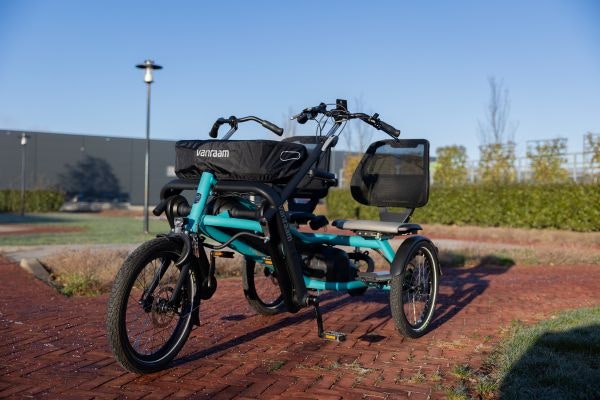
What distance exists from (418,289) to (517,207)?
49.2 feet

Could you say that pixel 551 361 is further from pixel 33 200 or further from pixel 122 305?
pixel 33 200

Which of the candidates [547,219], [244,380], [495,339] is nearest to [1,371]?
[244,380]

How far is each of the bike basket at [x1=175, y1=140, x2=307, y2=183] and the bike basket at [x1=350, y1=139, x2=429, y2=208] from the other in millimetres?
1467

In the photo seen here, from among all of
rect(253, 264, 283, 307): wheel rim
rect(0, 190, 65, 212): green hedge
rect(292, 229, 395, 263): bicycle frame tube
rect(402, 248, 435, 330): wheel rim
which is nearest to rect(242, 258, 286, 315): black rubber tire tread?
rect(253, 264, 283, 307): wheel rim

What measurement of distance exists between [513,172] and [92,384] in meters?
22.1

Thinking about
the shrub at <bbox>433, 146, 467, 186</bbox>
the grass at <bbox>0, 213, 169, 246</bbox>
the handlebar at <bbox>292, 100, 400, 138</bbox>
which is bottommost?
the grass at <bbox>0, 213, 169, 246</bbox>

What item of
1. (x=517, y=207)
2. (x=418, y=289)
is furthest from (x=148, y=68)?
(x=418, y=289)

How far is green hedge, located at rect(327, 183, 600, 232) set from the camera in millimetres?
16859

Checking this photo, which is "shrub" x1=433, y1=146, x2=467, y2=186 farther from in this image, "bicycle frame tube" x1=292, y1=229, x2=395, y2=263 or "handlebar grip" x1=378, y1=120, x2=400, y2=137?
"handlebar grip" x1=378, y1=120, x2=400, y2=137

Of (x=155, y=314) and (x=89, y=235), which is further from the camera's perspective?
(x=89, y=235)

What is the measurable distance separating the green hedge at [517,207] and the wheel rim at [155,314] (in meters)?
15.1

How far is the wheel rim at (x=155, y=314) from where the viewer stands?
353 cm

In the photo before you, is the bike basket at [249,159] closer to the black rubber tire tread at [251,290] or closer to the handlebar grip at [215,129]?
the handlebar grip at [215,129]

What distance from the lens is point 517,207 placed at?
18.9 metres
